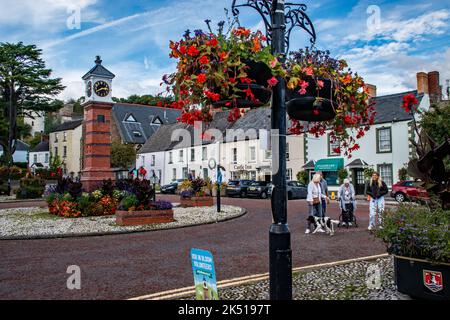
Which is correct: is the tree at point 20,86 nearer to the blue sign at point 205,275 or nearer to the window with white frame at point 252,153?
the window with white frame at point 252,153

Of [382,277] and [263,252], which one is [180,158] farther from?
[382,277]

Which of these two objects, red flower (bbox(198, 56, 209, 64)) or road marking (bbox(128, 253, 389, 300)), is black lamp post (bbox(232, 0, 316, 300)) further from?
road marking (bbox(128, 253, 389, 300))

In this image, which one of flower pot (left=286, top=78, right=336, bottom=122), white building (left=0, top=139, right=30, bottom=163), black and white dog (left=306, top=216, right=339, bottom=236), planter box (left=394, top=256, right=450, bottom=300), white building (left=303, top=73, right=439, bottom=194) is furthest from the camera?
white building (left=0, top=139, right=30, bottom=163)

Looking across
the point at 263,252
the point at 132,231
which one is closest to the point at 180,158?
the point at 132,231

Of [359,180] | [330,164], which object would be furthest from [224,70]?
[359,180]

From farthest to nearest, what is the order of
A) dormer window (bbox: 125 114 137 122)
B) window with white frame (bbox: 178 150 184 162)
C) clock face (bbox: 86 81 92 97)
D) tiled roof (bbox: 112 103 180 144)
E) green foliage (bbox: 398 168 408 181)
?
dormer window (bbox: 125 114 137 122)
tiled roof (bbox: 112 103 180 144)
window with white frame (bbox: 178 150 184 162)
green foliage (bbox: 398 168 408 181)
clock face (bbox: 86 81 92 97)

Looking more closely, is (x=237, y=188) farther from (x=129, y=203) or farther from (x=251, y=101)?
(x=251, y=101)

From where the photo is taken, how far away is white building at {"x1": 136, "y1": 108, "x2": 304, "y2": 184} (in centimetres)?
3794

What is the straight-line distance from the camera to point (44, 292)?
572 centimetres

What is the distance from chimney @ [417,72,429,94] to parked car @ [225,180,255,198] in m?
16.0

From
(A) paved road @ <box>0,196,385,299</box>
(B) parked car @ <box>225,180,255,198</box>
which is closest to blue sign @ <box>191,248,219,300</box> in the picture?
(A) paved road @ <box>0,196,385,299</box>

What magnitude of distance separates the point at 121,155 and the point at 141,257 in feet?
151
